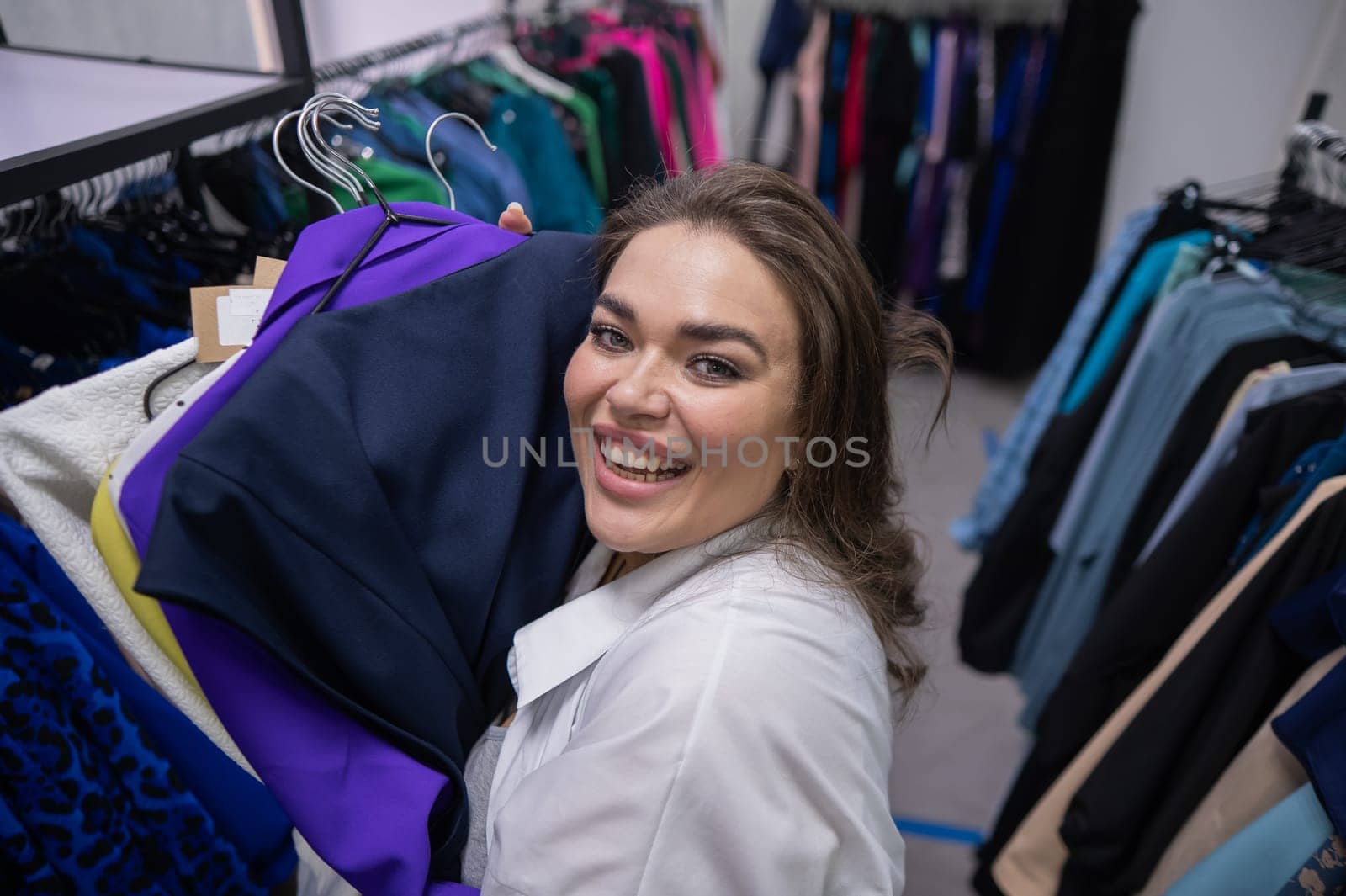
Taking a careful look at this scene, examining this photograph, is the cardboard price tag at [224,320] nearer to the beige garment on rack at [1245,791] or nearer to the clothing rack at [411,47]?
the clothing rack at [411,47]

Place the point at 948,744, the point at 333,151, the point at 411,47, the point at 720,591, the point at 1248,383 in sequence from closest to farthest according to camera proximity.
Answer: the point at 720,591 → the point at 333,151 → the point at 1248,383 → the point at 411,47 → the point at 948,744

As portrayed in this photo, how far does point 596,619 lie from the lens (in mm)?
822

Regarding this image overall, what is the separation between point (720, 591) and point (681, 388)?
198mm

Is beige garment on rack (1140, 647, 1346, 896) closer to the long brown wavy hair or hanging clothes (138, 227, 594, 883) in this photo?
the long brown wavy hair

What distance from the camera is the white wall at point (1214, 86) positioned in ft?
8.84

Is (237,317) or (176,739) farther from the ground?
(237,317)

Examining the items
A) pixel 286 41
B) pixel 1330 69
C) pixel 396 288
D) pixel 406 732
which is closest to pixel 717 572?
pixel 406 732

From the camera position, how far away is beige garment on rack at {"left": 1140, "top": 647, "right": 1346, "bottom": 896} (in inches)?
36.0

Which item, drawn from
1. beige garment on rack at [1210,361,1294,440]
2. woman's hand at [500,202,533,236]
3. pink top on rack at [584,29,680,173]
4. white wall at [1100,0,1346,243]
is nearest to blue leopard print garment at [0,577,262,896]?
woman's hand at [500,202,533,236]

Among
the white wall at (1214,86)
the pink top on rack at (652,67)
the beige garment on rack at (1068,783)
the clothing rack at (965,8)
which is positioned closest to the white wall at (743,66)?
the clothing rack at (965,8)

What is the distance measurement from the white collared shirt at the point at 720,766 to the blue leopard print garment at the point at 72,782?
12.9 inches

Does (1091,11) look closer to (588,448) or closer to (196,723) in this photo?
(588,448)

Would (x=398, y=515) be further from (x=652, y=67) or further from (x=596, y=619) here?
(x=652, y=67)

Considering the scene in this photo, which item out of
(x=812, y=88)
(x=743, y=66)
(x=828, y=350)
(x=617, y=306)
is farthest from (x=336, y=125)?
(x=743, y=66)
